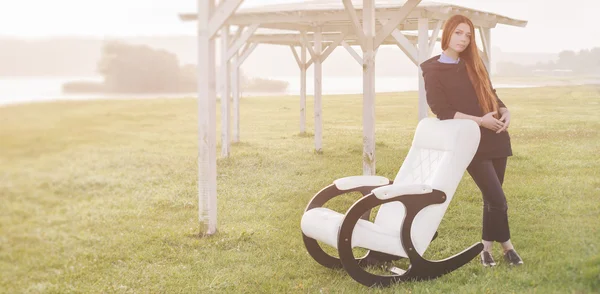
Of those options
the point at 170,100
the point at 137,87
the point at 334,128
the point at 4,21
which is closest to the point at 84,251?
the point at 4,21

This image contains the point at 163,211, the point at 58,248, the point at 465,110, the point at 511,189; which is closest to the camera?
the point at 465,110

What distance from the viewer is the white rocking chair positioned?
144 inches

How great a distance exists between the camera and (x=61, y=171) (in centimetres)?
969

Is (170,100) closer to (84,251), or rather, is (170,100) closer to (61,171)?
(61,171)

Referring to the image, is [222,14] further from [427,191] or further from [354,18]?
[427,191]

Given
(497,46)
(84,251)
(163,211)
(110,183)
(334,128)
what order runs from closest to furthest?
(84,251) → (163,211) → (110,183) → (334,128) → (497,46)

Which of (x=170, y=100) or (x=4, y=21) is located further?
(x=170, y=100)

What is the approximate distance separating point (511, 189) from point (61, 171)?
7.02 metres

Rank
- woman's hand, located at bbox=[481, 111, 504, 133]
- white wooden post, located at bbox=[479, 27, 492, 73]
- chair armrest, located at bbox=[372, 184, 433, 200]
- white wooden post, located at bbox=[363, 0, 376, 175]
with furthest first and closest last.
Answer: white wooden post, located at bbox=[479, 27, 492, 73] → white wooden post, located at bbox=[363, 0, 376, 175] → woman's hand, located at bbox=[481, 111, 504, 133] → chair armrest, located at bbox=[372, 184, 433, 200]

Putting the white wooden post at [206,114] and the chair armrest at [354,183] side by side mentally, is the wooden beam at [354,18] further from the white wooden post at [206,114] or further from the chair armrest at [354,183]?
the chair armrest at [354,183]

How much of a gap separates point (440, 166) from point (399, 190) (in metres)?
0.37

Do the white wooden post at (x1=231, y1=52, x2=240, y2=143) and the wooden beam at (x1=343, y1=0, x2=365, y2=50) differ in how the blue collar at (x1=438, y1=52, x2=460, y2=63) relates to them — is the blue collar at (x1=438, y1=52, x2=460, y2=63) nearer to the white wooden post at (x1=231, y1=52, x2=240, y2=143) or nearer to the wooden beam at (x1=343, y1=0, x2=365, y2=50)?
the wooden beam at (x1=343, y1=0, x2=365, y2=50)

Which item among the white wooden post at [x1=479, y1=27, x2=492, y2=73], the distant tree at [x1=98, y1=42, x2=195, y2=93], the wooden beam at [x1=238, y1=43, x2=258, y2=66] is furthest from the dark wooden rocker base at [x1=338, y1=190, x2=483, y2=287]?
the distant tree at [x1=98, y1=42, x2=195, y2=93]

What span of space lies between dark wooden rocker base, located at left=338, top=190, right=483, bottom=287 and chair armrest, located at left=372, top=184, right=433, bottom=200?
0.02 meters
